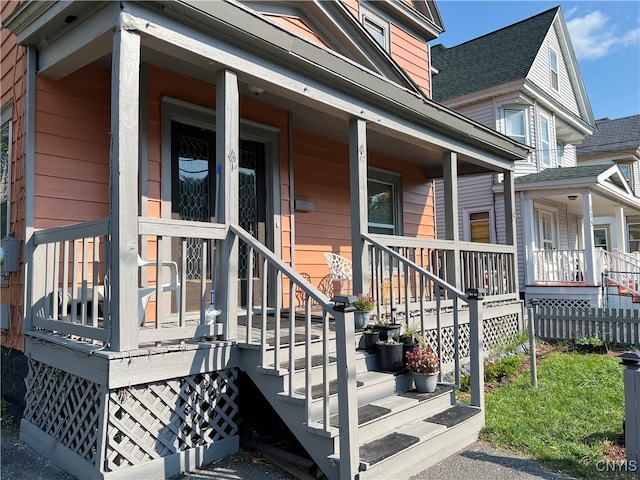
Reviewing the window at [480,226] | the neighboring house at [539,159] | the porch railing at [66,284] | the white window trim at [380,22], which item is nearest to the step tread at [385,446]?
the porch railing at [66,284]

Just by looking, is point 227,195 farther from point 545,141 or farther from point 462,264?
point 545,141

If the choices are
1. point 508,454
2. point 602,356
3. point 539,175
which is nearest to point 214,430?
point 508,454

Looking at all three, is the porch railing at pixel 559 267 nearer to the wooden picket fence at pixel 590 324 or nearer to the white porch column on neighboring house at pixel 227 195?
the wooden picket fence at pixel 590 324

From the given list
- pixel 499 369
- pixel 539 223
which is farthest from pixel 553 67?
pixel 499 369

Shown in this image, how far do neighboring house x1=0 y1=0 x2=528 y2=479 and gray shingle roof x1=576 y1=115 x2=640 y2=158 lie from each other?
1870 cm

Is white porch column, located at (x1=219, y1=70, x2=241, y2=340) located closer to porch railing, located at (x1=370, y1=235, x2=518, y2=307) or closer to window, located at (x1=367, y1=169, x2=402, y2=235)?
porch railing, located at (x1=370, y1=235, x2=518, y2=307)

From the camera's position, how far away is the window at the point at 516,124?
13.4 meters

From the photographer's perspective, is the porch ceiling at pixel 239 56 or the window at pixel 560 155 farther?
the window at pixel 560 155

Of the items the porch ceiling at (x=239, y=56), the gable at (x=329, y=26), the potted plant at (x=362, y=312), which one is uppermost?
the gable at (x=329, y=26)

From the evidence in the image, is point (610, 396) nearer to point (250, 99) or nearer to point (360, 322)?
point (360, 322)

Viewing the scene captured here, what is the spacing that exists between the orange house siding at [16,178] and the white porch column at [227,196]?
6.12ft

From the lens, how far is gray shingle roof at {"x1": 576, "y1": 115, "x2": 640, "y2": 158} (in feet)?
69.9

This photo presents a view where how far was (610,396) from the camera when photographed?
5090 mm

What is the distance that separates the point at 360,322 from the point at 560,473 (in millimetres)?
1933
